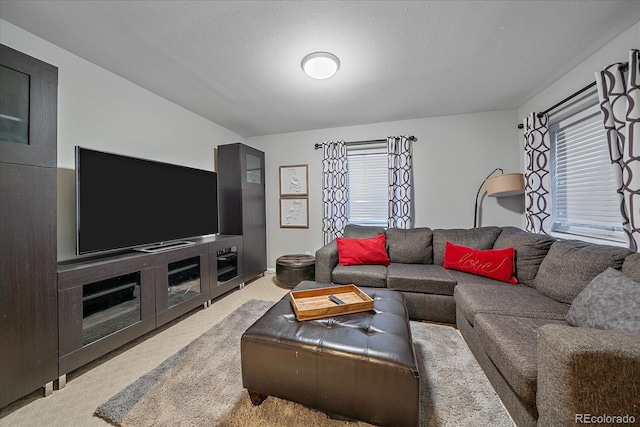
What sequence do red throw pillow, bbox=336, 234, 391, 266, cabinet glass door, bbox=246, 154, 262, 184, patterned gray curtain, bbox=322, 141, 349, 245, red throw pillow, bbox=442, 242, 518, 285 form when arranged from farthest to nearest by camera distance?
patterned gray curtain, bbox=322, 141, 349, 245 → cabinet glass door, bbox=246, 154, 262, 184 → red throw pillow, bbox=336, 234, 391, 266 → red throw pillow, bbox=442, 242, 518, 285

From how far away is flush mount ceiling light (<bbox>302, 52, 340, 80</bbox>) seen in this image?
1.87m

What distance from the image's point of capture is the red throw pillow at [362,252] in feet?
8.91

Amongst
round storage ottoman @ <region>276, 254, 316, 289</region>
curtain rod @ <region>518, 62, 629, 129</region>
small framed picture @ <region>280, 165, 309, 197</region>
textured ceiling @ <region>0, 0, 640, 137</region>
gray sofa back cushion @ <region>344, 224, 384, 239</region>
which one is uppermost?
textured ceiling @ <region>0, 0, 640, 137</region>

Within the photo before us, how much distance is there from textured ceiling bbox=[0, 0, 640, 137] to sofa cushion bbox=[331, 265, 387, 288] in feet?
6.52

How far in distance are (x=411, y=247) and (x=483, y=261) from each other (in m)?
0.76

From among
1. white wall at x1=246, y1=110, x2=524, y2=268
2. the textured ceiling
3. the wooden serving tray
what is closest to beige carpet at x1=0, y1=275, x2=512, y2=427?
the wooden serving tray

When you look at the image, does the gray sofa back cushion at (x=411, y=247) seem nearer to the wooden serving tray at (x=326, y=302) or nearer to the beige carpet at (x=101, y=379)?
the wooden serving tray at (x=326, y=302)

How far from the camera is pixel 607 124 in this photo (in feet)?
5.53

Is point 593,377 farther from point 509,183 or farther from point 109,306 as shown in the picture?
point 109,306

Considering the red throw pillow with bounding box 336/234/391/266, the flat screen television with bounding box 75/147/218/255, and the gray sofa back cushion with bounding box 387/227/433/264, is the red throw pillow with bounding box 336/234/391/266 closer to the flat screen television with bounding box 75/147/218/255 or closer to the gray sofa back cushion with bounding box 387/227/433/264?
the gray sofa back cushion with bounding box 387/227/433/264

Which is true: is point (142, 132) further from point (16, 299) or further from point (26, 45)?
point (16, 299)

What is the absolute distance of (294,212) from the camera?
394cm

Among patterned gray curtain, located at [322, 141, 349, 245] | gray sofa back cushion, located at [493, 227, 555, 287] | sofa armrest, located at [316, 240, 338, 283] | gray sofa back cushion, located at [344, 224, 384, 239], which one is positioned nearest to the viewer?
gray sofa back cushion, located at [493, 227, 555, 287]

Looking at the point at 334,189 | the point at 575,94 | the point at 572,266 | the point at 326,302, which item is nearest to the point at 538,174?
the point at 575,94
